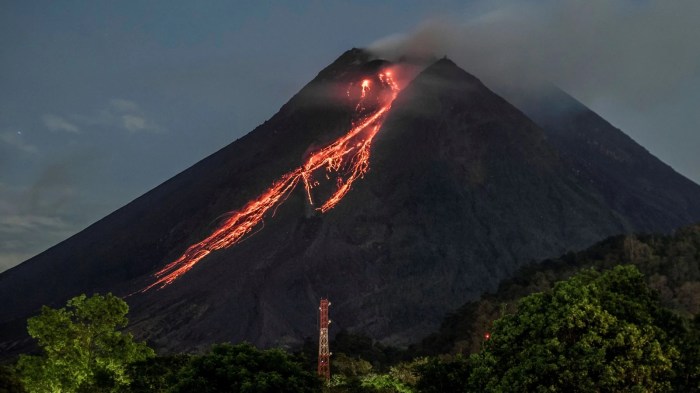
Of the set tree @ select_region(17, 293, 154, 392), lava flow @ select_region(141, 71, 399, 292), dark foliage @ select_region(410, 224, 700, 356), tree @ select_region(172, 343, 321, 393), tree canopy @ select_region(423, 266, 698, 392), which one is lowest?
dark foliage @ select_region(410, 224, 700, 356)

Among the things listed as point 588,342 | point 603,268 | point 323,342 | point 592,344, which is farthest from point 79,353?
point 603,268

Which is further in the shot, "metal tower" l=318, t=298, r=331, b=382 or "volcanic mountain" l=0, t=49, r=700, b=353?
"volcanic mountain" l=0, t=49, r=700, b=353

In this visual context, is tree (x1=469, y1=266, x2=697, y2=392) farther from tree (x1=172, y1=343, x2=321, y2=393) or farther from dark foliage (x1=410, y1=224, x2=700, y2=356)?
dark foliage (x1=410, y1=224, x2=700, y2=356)

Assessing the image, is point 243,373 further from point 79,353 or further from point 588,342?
point 588,342

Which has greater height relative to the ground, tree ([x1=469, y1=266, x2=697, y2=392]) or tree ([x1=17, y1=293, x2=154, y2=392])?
tree ([x1=17, y1=293, x2=154, y2=392])

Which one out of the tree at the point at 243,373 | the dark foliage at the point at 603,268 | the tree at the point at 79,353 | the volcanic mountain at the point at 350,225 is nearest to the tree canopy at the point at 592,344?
the tree at the point at 243,373

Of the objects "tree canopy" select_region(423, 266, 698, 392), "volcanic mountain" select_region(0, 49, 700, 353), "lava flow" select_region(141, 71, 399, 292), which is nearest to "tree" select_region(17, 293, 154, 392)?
"tree canopy" select_region(423, 266, 698, 392)
